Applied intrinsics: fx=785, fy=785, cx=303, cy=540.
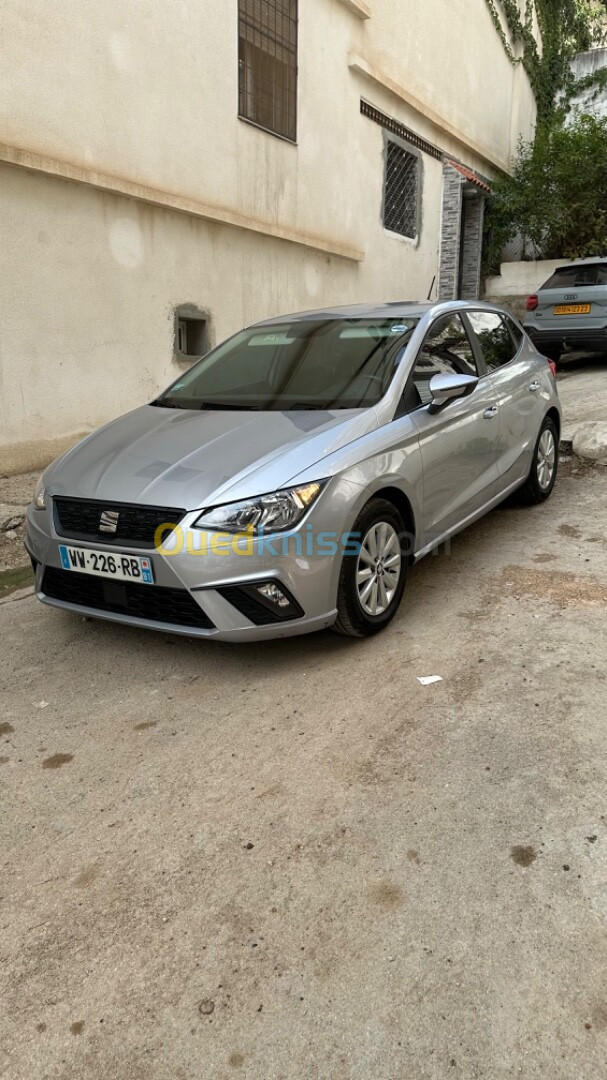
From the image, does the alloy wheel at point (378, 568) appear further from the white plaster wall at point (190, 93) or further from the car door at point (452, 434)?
the white plaster wall at point (190, 93)

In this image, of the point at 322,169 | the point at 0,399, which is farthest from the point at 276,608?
the point at 322,169

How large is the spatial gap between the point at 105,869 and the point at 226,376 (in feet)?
9.50

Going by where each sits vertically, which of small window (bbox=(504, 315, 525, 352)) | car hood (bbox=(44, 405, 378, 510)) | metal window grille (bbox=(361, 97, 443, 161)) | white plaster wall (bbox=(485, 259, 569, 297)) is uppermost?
metal window grille (bbox=(361, 97, 443, 161))

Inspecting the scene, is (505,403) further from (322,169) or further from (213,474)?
(322,169)

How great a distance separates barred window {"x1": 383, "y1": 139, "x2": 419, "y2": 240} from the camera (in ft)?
41.2

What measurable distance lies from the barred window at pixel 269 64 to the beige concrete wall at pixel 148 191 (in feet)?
0.69

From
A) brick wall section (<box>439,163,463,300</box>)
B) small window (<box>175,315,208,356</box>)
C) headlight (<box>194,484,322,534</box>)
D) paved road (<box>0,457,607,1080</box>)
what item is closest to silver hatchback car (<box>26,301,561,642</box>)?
headlight (<box>194,484,322,534</box>)

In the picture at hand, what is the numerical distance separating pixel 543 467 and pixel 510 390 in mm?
885

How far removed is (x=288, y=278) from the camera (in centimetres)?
1003

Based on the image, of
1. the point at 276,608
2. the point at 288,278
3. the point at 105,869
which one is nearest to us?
the point at 105,869

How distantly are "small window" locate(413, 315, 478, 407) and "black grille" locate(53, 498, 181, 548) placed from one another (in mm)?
1471

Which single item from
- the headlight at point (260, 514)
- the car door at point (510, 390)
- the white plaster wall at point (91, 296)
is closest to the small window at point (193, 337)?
the white plaster wall at point (91, 296)

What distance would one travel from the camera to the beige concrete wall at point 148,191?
253 inches

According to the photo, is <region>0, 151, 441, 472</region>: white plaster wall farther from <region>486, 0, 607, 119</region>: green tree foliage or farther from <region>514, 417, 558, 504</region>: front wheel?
<region>486, 0, 607, 119</region>: green tree foliage
